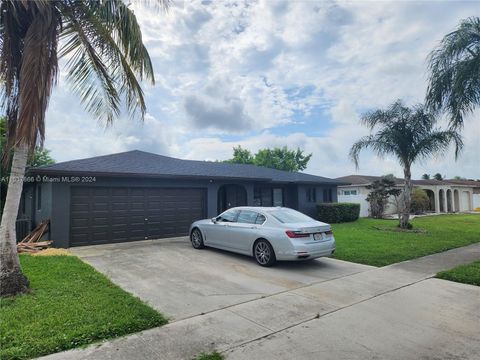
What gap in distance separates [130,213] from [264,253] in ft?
21.0

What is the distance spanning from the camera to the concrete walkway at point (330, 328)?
3600 mm

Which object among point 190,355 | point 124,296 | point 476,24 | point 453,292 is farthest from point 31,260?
point 476,24

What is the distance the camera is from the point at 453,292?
5.90 meters

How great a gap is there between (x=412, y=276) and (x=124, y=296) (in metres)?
6.11

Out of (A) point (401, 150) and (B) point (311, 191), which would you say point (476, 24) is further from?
(B) point (311, 191)

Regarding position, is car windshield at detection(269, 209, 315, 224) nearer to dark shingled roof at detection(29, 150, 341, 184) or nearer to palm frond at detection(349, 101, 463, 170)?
dark shingled roof at detection(29, 150, 341, 184)

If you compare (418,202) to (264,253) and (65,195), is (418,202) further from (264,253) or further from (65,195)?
(65,195)

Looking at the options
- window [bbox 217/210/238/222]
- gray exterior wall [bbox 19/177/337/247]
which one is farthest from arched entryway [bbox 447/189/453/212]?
window [bbox 217/210/238/222]

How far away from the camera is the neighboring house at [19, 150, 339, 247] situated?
10.5 meters

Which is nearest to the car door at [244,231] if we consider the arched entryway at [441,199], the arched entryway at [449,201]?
the arched entryway at [441,199]

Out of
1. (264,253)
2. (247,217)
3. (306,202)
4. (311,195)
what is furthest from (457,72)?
(311,195)

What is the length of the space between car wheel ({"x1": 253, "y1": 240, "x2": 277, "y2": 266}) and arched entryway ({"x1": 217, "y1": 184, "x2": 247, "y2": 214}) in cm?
823

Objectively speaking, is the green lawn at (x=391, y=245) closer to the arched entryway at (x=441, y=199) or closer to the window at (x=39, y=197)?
the window at (x=39, y=197)

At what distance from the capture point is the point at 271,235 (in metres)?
7.68
